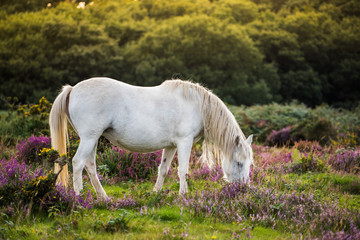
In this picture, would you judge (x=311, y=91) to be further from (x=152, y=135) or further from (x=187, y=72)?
(x=152, y=135)

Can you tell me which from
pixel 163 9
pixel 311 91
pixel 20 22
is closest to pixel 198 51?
pixel 163 9

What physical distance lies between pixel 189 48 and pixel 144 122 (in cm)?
2891

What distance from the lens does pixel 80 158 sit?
480 cm

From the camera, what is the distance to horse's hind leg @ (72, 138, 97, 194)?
480 cm

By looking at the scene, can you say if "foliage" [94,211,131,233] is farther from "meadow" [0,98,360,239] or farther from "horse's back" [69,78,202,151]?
"horse's back" [69,78,202,151]

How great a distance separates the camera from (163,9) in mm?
39125

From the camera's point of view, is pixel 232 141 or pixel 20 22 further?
pixel 20 22

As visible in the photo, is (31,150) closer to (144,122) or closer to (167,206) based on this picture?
(144,122)

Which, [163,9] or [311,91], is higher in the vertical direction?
[163,9]

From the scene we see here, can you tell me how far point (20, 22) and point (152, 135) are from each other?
3136 centimetres

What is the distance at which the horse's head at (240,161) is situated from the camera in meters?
5.51

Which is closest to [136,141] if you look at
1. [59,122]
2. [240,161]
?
[59,122]

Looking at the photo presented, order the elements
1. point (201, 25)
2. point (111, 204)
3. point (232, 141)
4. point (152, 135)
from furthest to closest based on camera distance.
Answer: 1. point (201, 25)
2. point (232, 141)
3. point (152, 135)
4. point (111, 204)

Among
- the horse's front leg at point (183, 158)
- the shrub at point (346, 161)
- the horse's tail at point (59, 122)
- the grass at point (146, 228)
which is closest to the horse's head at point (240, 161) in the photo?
the horse's front leg at point (183, 158)
